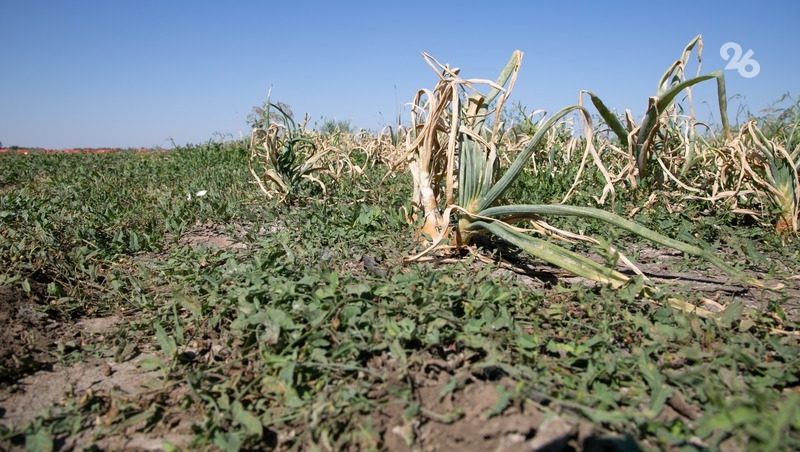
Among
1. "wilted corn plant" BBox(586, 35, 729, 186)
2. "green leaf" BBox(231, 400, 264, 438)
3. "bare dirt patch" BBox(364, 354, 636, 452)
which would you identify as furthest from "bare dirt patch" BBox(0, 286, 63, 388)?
"wilted corn plant" BBox(586, 35, 729, 186)

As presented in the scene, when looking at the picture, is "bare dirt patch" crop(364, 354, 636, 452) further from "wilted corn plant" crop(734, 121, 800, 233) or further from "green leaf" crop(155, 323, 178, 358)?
"wilted corn plant" crop(734, 121, 800, 233)

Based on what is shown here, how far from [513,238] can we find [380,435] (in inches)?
39.1

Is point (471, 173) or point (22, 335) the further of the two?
point (471, 173)

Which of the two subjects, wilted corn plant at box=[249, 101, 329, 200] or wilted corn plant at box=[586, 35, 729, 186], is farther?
wilted corn plant at box=[249, 101, 329, 200]

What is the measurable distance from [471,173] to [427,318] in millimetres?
875

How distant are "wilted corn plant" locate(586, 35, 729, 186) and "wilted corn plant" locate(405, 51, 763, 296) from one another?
410mm

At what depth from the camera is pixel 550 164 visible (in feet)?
12.4

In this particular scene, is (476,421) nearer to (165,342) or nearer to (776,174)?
(165,342)

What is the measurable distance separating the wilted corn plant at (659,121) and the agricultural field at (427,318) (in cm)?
2

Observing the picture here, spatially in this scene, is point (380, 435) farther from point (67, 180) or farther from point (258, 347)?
point (67, 180)

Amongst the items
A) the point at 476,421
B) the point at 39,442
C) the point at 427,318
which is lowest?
the point at 39,442

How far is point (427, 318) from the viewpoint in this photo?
1462 mm

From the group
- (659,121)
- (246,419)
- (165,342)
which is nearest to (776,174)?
(659,121)

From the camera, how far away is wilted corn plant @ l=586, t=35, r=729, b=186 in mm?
2406
